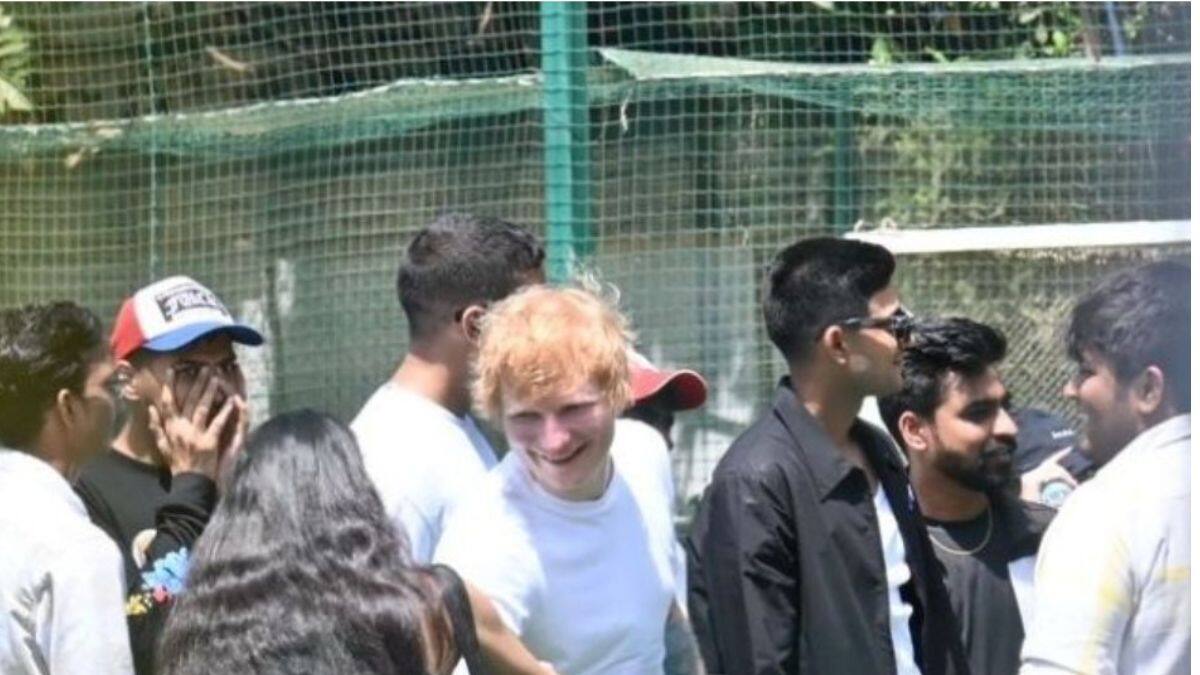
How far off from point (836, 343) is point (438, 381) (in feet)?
2.37

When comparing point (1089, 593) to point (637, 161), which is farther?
point (637, 161)

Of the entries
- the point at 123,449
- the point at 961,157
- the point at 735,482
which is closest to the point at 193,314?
the point at 123,449

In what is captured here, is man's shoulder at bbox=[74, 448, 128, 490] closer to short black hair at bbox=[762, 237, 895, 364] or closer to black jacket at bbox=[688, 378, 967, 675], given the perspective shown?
black jacket at bbox=[688, 378, 967, 675]

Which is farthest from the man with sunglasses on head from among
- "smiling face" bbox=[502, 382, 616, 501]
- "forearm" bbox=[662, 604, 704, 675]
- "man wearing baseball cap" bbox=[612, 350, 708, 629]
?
"smiling face" bbox=[502, 382, 616, 501]

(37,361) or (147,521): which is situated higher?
(37,361)

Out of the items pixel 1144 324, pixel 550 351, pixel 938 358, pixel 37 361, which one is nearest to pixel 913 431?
pixel 938 358

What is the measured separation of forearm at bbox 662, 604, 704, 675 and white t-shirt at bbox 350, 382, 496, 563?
1.31ft

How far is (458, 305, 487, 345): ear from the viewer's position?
4.70 m

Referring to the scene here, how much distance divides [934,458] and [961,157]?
5.03 ft

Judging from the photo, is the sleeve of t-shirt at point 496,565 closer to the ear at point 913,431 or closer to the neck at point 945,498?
the neck at point 945,498

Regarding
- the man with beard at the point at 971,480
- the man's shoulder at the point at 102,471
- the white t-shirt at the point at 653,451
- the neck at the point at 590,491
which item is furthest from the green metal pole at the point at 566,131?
the neck at the point at 590,491

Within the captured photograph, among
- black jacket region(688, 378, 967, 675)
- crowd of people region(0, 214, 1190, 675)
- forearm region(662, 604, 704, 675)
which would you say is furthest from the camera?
black jacket region(688, 378, 967, 675)

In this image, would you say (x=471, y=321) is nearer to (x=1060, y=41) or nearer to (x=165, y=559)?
(x=165, y=559)

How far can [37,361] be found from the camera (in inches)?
173
